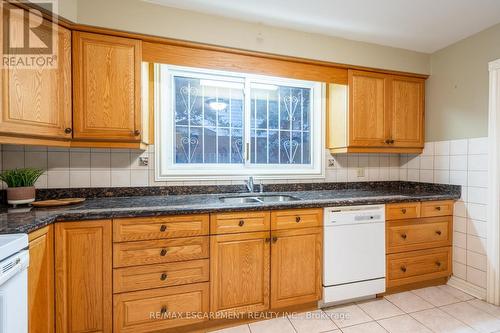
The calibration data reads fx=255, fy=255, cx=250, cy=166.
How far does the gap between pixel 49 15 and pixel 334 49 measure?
217 centimetres

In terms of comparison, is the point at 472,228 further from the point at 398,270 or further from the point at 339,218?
the point at 339,218

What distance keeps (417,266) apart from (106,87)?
298 cm

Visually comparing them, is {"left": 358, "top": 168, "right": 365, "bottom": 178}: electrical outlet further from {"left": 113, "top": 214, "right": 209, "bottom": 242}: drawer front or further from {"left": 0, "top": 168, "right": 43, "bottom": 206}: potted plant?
{"left": 0, "top": 168, "right": 43, "bottom": 206}: potted plant

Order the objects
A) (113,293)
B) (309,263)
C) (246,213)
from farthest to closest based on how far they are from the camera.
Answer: (309,263)
(246,213)
(113,293)

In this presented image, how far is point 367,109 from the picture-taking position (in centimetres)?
249

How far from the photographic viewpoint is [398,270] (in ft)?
7.37

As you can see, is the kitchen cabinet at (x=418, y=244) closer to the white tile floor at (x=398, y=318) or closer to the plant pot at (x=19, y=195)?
the white tile floor at (x=398, y=318)

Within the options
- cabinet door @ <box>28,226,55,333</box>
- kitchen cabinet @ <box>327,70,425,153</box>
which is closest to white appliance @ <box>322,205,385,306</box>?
kitchen cabinet @ <box>327,70,425,153</box>

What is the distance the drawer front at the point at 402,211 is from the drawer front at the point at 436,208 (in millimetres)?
71

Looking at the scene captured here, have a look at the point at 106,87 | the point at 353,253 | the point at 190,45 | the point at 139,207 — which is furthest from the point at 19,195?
the point at 353,253

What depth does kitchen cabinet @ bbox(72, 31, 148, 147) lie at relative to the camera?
1788mm

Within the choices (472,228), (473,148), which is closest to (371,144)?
(473,148)

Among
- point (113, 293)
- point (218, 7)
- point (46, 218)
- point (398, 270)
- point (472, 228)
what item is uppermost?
point (218, 7)

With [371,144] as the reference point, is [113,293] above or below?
below
